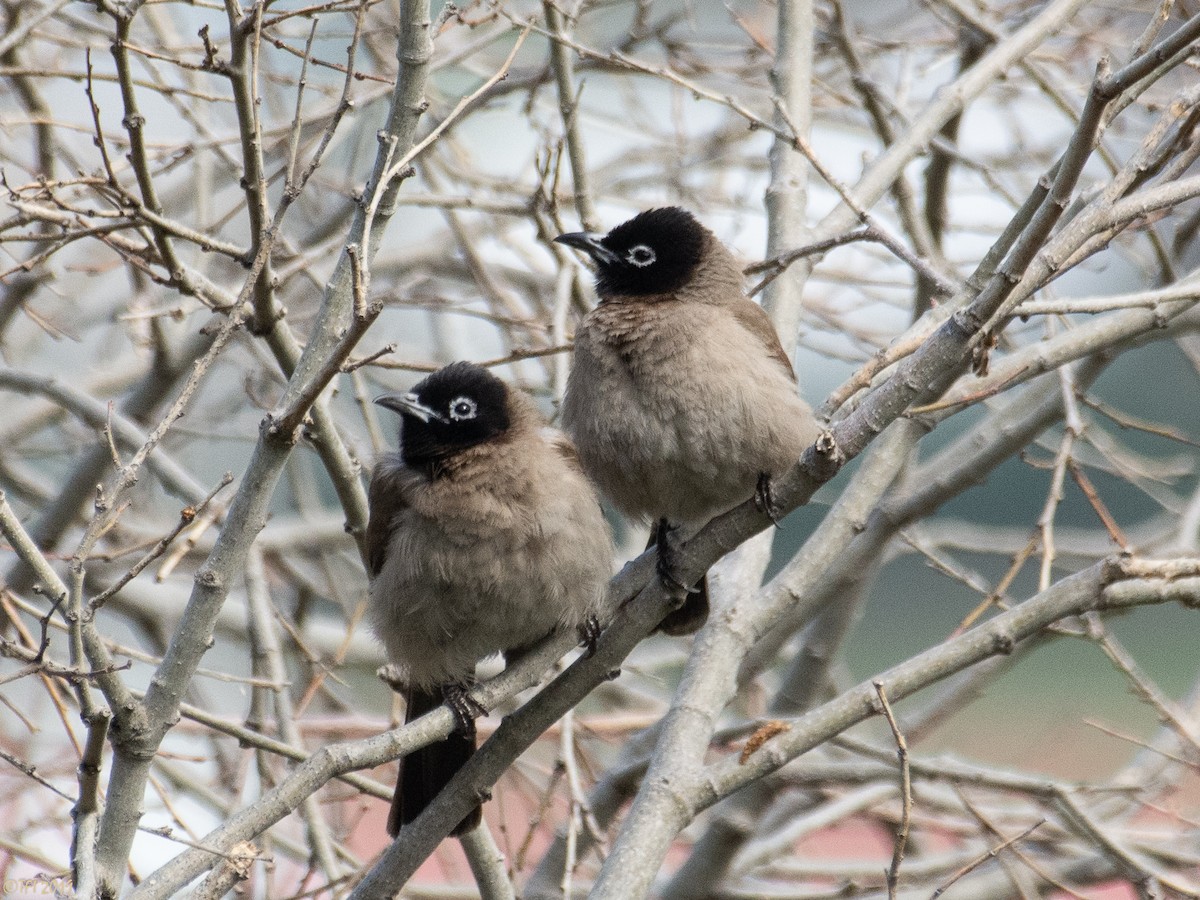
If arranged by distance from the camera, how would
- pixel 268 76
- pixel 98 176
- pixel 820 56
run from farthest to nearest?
pixel 820 56
pixel 268 76
pixel 98 176

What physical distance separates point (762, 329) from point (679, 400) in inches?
21.1

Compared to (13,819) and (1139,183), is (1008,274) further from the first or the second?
(13,819)

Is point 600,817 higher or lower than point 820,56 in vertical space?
lower

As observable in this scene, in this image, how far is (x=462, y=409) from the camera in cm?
505

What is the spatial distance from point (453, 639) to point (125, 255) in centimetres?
167

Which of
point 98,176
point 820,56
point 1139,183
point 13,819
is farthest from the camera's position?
point 820,56

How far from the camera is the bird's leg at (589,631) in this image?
4.57m

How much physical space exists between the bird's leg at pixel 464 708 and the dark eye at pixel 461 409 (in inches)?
39.7

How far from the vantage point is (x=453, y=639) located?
482 centimetres

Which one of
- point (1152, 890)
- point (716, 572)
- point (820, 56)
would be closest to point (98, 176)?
point (716, 572)

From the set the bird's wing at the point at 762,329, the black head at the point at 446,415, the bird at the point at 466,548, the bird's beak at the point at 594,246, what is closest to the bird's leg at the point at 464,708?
the bird at the point at 466,548

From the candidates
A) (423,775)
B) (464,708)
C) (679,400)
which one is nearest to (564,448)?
(679,400)

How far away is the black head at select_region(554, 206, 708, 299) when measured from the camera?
17.3 ft

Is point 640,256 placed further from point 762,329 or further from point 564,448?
point 564,448
